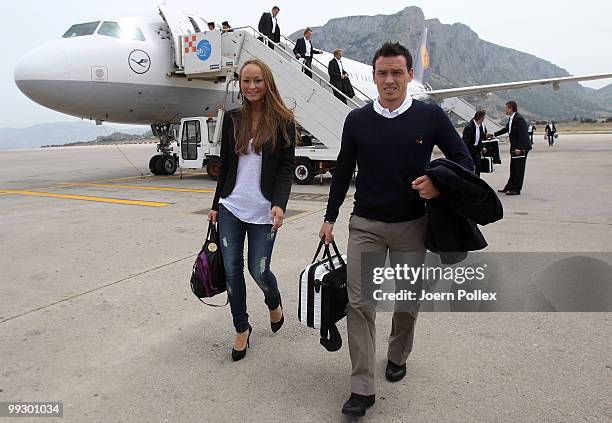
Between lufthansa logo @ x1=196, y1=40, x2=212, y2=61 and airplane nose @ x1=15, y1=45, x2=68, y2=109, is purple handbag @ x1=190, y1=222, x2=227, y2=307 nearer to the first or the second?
airplane nose @ x1=15, y1=45, x2=68, y2=109

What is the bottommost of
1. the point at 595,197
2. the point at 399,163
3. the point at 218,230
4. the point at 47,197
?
the point at 47,197

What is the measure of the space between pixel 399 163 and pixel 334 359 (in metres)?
1.32

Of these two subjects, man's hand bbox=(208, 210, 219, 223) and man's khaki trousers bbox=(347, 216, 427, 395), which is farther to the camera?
man's hand bbox=(208, 210, 219, 223)

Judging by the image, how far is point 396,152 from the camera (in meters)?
2.29

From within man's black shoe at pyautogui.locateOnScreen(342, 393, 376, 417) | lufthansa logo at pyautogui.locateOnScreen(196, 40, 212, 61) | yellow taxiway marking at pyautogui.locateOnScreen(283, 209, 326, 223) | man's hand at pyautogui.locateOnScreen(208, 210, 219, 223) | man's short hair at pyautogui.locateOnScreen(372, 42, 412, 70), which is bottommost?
yellow taxiway marking at pyautogui.locateOnScreen(283, 209, 326, 223)

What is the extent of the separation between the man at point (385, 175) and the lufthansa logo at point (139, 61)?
10265 mm

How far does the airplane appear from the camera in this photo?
34.0 ft

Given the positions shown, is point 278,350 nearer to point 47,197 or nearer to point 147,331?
point 147,331

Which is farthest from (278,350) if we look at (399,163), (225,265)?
(399,163)

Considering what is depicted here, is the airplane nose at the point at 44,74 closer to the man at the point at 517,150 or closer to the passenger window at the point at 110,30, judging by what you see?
the passenger window at the point at 110,30

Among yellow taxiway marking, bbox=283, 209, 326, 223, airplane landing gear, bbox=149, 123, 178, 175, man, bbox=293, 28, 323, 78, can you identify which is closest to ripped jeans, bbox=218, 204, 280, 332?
yellow taxiway marking, bbox=283, 209, 326, 223

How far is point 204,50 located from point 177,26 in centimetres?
135

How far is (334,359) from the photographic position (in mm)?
2861

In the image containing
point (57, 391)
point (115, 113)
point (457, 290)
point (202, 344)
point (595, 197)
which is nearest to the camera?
point (57, 391)
